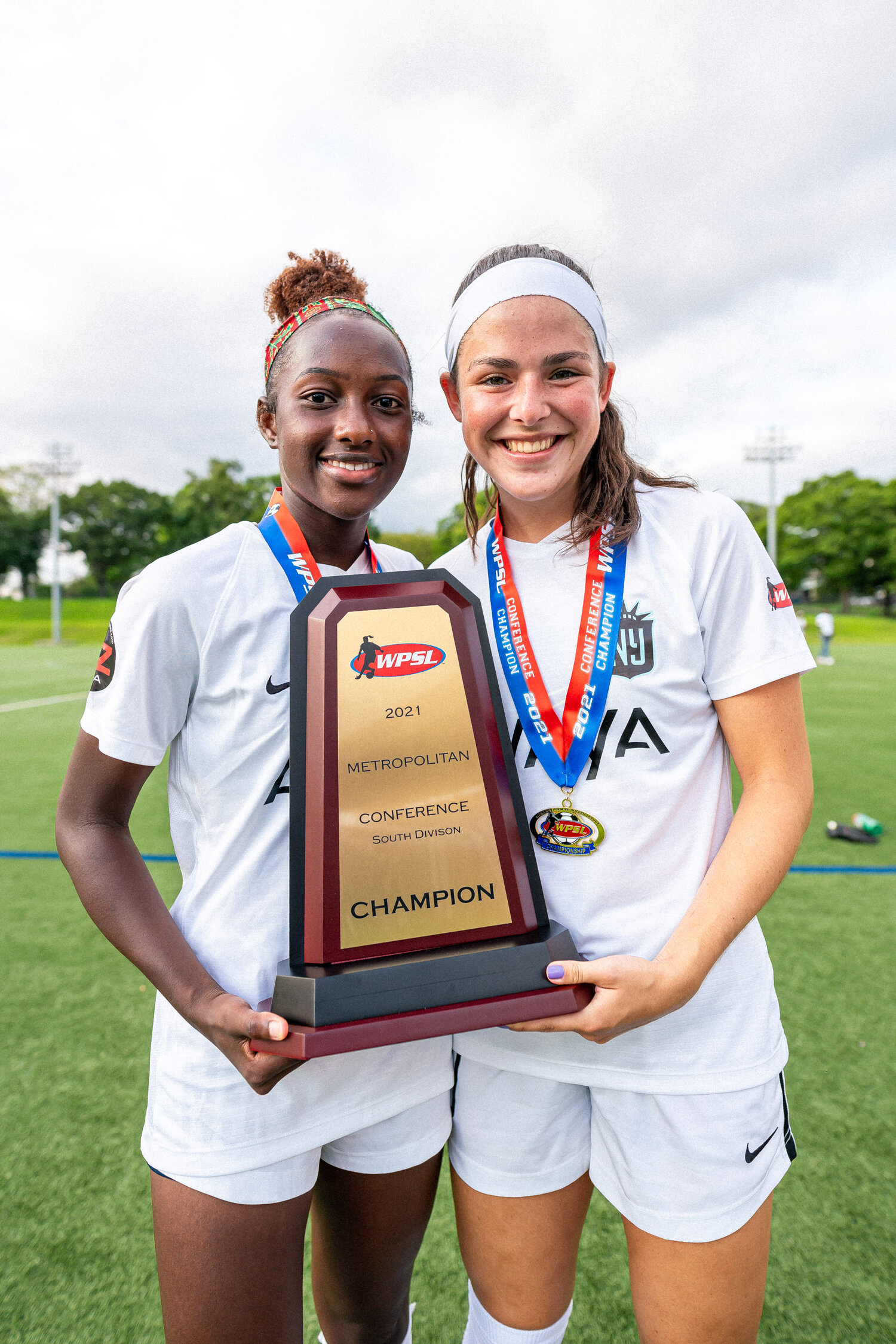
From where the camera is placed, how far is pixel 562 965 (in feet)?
3.53

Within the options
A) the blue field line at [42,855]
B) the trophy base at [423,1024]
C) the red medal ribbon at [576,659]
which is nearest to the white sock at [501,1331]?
the trophy base at [423,1024]

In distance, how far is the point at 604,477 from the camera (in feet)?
4.73

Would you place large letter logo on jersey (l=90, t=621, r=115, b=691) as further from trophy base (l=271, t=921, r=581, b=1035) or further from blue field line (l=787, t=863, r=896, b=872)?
blue field line (l=787, t=863, r=896, b=872)

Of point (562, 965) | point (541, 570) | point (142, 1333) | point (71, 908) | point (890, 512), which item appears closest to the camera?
point (562, 965)

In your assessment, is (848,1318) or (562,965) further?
(848,1318)

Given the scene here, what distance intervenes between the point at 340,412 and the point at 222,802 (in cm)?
68

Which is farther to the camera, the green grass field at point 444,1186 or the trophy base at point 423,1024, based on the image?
the green grass field at point 444,1186

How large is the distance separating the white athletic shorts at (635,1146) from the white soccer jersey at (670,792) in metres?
0.05

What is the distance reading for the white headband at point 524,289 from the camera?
1.33m

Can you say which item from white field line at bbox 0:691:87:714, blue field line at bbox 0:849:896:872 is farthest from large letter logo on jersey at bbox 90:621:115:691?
white field line at bbox 0:691:87:714

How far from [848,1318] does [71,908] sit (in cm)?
366

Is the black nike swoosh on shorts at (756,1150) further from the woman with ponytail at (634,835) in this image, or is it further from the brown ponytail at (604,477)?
the brown ponytail at (604,477)

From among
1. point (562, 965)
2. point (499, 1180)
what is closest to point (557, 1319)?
point (499, 1180)

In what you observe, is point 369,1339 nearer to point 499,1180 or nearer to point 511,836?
point 499,1180
